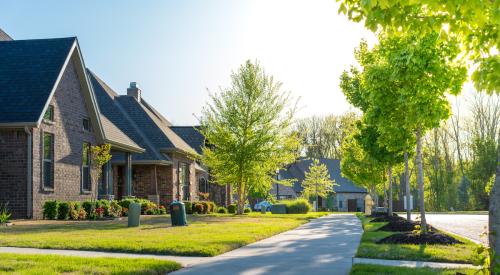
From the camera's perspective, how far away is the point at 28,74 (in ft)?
79.8

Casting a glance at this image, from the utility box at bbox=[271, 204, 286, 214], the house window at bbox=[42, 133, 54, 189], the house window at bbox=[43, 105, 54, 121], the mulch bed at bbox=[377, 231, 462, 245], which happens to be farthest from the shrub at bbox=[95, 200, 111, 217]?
the utility box at bbox=[271, 204, 286, 214]

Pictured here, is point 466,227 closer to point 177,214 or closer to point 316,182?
point 177,214

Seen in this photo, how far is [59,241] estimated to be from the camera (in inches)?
531

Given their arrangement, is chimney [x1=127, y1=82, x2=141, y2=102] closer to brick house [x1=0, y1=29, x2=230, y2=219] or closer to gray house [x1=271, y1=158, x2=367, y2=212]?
brick house [x1=0, y1=29, x2=230, y2=219]

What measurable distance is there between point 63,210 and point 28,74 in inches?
229

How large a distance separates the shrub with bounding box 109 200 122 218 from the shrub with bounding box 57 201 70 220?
132 inches

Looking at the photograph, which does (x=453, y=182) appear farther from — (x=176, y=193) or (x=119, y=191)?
(x=119, y=191)

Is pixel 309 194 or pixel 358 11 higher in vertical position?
pixel 358 11

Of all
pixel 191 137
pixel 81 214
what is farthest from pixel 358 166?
pixel 191 137

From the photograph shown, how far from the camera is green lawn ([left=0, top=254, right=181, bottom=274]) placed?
9.01 metres

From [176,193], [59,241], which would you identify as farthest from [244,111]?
[59,241]

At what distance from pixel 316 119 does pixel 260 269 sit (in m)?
71.8

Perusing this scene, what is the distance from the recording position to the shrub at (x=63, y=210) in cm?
2388

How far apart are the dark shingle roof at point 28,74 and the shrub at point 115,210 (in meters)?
6.90
